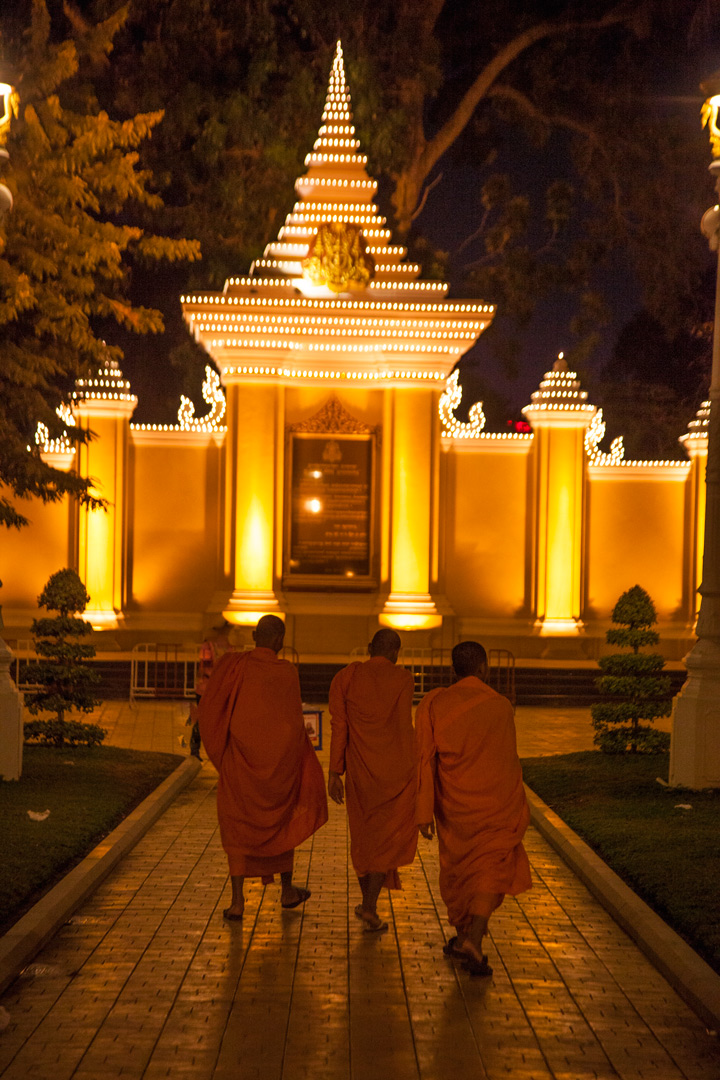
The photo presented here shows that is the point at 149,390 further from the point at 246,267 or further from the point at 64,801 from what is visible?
the point at 64,801

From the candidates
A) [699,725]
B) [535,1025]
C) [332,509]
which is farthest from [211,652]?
[332,509]

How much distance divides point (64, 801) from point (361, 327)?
1122 cm

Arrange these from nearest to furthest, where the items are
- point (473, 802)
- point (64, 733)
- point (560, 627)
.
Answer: point (473, 802), point (64, 733), point (560, 627)

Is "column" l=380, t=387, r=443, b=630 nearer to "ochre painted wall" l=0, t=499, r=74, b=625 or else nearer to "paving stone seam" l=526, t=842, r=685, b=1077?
"ochre painted wall" l=0, t=499, r=74, b=625

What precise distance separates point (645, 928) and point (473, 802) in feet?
4.13

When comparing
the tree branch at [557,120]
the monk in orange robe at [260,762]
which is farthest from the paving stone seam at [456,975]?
the tree branch at [557,120]

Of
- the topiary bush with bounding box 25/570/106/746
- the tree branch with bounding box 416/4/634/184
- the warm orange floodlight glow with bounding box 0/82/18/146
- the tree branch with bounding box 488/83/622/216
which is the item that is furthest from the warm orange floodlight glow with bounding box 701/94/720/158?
the tree branch with bounding box 488/83/622/216

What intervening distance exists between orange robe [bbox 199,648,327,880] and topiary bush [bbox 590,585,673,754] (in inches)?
243

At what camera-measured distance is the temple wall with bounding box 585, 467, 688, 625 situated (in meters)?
21.8

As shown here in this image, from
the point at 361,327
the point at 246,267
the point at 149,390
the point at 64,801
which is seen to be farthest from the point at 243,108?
the point at 64,801

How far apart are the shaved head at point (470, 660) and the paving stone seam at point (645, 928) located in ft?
5.01

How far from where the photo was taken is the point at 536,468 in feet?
70.0

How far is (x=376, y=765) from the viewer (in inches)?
283

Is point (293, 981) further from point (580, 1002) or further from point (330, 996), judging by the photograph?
point (580, 1002)
